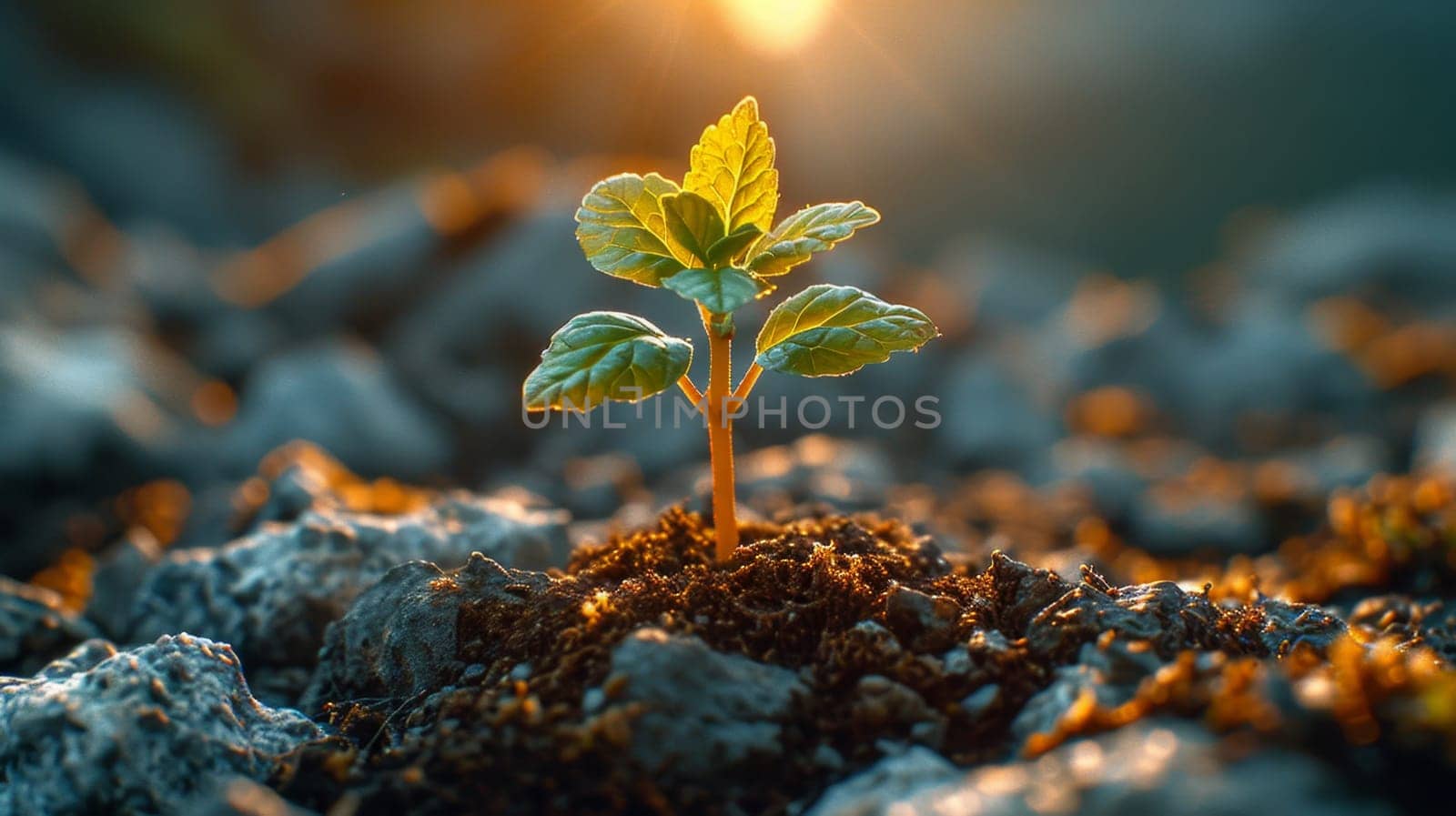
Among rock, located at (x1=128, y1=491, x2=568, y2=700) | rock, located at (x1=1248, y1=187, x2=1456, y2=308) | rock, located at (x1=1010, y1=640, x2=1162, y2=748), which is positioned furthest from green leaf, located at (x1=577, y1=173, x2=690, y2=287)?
rock, located at (x1=1248, y1=187, x2=1456, y2=308)

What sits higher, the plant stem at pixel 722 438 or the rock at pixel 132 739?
the plant stem at pixel 722 438

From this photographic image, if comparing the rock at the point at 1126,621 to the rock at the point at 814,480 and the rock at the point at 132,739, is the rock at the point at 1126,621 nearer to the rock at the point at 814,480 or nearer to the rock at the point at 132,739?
the rock at the point at 814,480

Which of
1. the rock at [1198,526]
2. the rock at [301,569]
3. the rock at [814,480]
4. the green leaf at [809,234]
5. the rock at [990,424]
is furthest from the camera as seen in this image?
the rock at [990,424]

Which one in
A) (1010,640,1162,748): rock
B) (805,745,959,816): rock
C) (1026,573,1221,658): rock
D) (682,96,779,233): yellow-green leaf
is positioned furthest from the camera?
(682,96,779,233): yellow-green leaf

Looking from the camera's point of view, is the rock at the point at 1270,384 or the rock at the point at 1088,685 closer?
the rock at the point at 1088,685

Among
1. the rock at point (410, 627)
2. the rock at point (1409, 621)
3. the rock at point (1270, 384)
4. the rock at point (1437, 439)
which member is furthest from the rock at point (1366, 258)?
the rock at point (410, 627)

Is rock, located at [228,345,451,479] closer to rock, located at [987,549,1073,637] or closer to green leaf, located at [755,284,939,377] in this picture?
green leaf, located at [755,284,939,377]

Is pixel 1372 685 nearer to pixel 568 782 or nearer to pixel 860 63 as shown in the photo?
pixel 568 782

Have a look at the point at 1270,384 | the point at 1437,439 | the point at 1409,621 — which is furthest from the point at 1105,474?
the point at 1270,384
